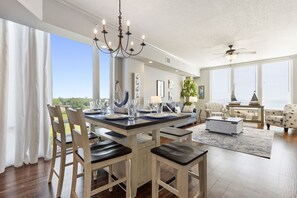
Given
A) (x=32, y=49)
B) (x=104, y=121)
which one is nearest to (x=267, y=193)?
(x=104, y=121)

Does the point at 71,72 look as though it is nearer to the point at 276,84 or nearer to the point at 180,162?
the point at 180,162

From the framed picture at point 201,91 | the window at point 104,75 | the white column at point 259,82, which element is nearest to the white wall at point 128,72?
the window at point 104,75

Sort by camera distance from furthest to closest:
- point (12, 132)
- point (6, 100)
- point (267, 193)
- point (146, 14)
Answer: point (146, 14)
point (12, 132)
point (6, 100)
point (267, 193)

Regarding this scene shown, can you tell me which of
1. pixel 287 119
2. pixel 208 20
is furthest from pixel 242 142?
pixel 208 20

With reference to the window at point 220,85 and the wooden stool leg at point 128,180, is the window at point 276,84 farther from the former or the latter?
the wooden stool leg at point 128,180

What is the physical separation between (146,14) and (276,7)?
2.24 metres

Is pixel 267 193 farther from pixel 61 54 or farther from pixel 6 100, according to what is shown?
pixel 61 54

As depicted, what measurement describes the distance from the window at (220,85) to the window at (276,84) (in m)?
1.41

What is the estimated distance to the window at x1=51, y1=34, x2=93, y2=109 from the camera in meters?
2.86

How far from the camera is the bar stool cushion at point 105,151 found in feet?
4.35

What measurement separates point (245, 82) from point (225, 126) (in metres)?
3.67

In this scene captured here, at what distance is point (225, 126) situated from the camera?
425 cm

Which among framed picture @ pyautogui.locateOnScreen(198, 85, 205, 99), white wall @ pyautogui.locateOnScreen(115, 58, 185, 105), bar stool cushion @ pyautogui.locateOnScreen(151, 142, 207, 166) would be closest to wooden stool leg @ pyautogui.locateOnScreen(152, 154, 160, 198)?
bar stool cushion @ pyautogui.locateOnScreen(151, 142, 207, 166)

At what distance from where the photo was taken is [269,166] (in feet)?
7.75
